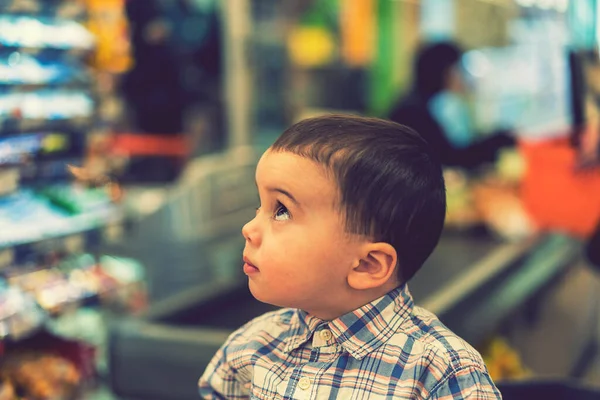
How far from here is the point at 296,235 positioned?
44.4 inches

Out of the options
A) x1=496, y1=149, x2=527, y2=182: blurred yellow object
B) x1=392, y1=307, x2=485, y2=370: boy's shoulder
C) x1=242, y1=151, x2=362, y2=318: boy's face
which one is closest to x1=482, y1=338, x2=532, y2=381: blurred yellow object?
x1=496, y1=149, x2=527, y2=182: blurred yellow object

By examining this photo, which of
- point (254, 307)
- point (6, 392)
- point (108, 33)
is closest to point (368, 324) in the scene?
point (6, 392)

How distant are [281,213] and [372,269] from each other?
0.16 m

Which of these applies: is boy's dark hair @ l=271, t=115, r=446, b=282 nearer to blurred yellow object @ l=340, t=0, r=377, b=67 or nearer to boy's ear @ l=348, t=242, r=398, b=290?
boy's ear @ l=348, t=242, r=398, b=290

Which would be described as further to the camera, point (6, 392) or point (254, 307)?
point (254, 307)

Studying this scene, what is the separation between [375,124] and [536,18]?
709cm

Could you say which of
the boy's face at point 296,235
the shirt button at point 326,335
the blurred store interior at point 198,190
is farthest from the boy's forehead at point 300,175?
the blurred store interior at point 198,190

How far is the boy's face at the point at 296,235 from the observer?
3.66 feet

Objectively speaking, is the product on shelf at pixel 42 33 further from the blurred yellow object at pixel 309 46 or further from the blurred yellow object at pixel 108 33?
the blurred yellow object at pixel 309 46

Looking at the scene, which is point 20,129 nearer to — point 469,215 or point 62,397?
point 62,397

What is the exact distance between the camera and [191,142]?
5.61 meters

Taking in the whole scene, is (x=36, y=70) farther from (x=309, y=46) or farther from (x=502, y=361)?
(x=309, y=46)

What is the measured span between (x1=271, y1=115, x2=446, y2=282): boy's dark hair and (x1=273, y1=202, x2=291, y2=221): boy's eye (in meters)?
0.08

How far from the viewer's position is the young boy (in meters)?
1.10
